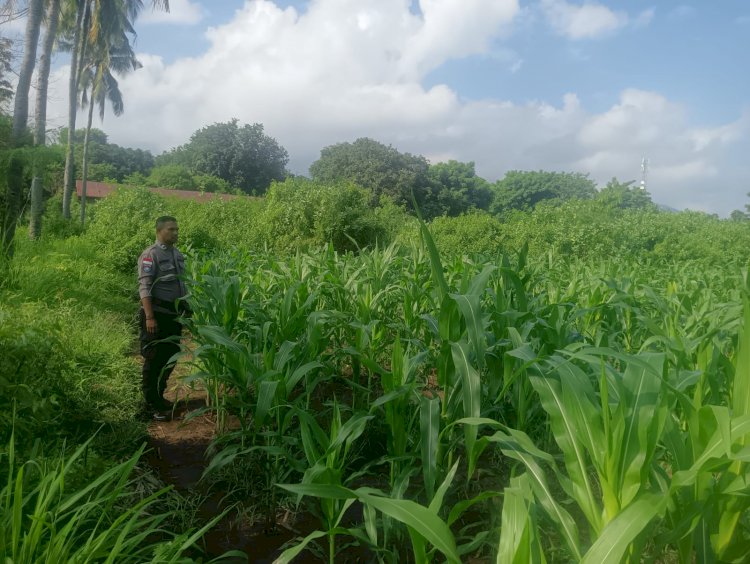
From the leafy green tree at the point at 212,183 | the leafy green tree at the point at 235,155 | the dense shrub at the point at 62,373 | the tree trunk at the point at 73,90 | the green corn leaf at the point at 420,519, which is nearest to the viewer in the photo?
the green corn leaf at the point at 420,519

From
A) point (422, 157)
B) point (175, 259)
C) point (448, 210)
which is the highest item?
point (422, 157)

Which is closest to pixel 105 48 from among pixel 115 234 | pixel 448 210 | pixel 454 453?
pixel 115 234

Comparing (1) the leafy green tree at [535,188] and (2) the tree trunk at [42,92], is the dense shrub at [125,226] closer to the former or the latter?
(2) the tree trunk at [42,92]

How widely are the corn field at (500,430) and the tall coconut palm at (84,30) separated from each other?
17.3 m

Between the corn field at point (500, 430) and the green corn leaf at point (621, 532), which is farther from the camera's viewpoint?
the corn field at point (500, 430)

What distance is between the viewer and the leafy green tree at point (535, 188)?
145ft

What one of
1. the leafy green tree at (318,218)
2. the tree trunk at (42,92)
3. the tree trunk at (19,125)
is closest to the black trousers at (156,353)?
the tree trunk at (19,125)

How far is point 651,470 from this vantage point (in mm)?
1645

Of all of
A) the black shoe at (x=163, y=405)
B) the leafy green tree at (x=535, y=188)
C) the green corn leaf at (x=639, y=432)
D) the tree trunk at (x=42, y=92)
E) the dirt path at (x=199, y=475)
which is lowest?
the dirt path at (x=199, y=475)

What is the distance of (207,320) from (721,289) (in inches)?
242

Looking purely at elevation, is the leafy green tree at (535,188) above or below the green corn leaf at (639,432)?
above

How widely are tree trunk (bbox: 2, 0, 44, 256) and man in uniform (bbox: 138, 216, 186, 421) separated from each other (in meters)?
2.48

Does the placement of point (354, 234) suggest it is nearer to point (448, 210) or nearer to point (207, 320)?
point (207, 320)

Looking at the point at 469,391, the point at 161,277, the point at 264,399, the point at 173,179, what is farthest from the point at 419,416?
the point at 173,179
